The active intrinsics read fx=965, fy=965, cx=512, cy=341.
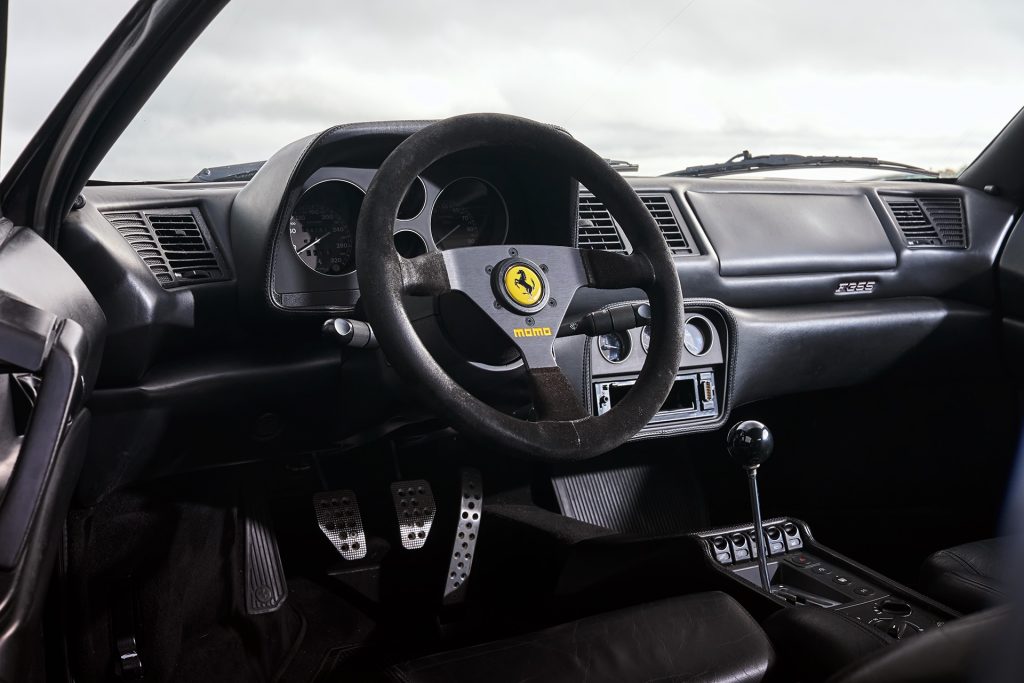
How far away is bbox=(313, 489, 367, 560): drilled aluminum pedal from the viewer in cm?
219

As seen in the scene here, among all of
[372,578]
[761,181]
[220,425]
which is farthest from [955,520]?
[220,425]

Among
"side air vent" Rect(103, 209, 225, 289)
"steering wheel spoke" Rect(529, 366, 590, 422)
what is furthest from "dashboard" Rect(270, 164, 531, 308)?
"steering wheel spoke" Rect(529, 366, 590, 422)

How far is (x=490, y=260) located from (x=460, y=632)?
3.31 feet

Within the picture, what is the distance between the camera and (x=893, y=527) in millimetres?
2658

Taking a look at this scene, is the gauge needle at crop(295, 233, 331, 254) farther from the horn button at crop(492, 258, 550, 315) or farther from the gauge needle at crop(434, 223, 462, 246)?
the horn button at crop(492, 258, 550, 315)

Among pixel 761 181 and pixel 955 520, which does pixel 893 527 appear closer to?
pixel 955 520

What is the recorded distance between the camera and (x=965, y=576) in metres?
1.78

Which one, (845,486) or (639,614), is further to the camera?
(845,486)

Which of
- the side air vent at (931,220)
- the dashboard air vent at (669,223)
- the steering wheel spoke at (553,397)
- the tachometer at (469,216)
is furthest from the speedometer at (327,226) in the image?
the side air vent at (931,220)

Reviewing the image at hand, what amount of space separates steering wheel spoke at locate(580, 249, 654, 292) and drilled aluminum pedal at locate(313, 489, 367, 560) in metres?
0.90

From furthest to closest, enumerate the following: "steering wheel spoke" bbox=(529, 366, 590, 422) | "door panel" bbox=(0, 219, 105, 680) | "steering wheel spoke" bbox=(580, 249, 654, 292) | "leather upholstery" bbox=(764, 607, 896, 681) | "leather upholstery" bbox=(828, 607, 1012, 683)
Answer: "steering wheel spoke" bbox=(580, 249, 654, 292), "steering wheel spoke" bbox=(529, 366, 590, 422), "leather upholstery" bbox=(764, 607, 896, 681), "door panel" bbox=(0, 219, 105, 680), "leather upholstery" bbox=(828, 607, 1012, 683)

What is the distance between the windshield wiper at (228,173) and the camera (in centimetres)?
202

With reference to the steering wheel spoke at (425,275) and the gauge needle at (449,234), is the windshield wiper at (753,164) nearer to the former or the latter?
the gauge needle at (449,234)

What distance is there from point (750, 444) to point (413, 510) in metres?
0.78
